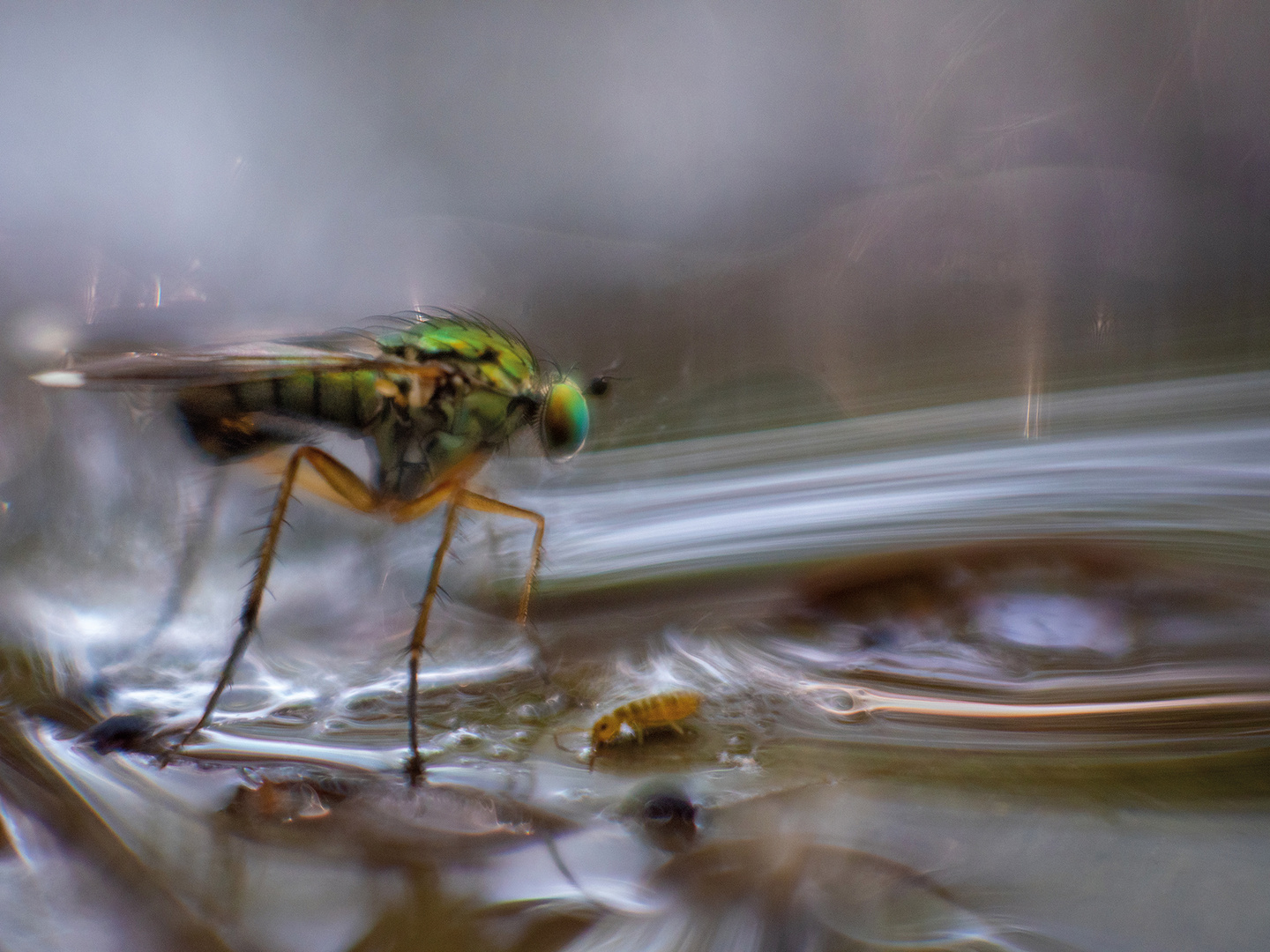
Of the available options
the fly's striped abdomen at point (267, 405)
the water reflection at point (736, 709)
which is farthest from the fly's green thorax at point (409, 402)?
the water reflection at point (736, 709)

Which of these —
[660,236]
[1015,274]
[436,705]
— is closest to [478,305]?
[660,236]

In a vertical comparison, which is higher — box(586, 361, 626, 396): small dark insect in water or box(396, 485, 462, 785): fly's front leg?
box(586, 361, 626, 396): small dark insect in water

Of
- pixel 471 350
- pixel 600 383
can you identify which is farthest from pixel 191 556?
pixel 600 383

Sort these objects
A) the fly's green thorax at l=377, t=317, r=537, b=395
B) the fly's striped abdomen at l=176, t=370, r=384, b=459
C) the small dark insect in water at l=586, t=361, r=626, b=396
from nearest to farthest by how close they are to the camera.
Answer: the fly's striped abdomen at l=176, t=370, r=384, b=459 → the fly's green thorax at l=377, t=317, r=537, b=395 → the small dark insect in water at l=586, t=361, r=626, b=396

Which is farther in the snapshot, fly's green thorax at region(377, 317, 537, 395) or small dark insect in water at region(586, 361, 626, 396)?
small dark insect in water at region(586, 361, 626, 396)

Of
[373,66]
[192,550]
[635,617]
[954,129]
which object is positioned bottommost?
[635,617]

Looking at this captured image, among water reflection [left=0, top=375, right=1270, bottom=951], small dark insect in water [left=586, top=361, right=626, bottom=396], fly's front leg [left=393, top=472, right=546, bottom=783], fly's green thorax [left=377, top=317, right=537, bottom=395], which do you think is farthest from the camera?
small dark insect in water [left=586, top=361, right=626, bottom=396]

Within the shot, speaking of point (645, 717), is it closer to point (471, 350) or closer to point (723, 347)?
point (471, 350)

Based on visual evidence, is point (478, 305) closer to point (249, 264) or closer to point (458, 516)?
point (249, 264)

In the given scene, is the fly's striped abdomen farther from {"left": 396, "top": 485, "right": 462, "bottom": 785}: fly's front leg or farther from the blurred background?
{"left": 396, "top": 485, "right": 462, "bottom": 785}: fly's front leg

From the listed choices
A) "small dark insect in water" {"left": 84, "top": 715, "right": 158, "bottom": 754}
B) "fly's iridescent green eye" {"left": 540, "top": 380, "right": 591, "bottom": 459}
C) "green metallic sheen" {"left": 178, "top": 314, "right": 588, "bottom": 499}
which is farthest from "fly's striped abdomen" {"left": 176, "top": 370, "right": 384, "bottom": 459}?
"small dark insect in water" {"left": 84, "top": 715, "right": 158, "bottom": 754}
